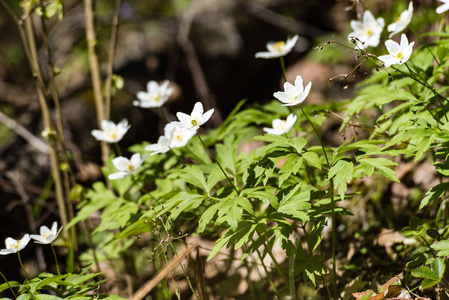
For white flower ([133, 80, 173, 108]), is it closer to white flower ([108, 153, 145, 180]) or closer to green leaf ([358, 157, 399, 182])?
white flower ([108, 153, 145, 180])

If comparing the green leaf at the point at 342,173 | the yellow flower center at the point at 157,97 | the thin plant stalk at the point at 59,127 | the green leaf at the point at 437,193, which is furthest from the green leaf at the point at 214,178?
the thin plant stalk at the point at 59,127

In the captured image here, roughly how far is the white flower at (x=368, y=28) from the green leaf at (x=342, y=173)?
1.06 meters

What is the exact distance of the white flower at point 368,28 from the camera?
2640mm

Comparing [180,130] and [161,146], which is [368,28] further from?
[161,146]

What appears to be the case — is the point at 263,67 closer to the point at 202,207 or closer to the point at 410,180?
the point at 410,180

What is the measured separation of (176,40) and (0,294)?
11.5 ft

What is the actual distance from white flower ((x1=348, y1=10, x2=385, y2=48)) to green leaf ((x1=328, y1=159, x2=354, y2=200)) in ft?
3.48

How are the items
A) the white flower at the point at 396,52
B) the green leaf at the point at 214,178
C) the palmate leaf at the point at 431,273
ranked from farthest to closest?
the green leaf at the point at 214,178
the white flower at the point at 396,52
the palmate leaf at the point at 431,273

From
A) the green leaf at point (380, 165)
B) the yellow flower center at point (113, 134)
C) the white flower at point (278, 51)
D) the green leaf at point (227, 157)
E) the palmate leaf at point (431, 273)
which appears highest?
the white flower at point (278, 51)

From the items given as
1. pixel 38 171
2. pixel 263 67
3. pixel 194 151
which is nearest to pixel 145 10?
pixel 263 67

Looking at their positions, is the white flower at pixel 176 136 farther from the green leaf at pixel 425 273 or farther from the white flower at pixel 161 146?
the green leaf at pixel 425 273

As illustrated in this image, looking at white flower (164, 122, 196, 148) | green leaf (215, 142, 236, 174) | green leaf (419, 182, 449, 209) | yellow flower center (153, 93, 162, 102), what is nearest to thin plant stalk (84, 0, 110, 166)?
yellow flower center (153, 93, 162, 102)

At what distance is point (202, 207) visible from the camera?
236 centimetres

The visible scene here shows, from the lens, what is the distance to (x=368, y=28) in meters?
2.72
